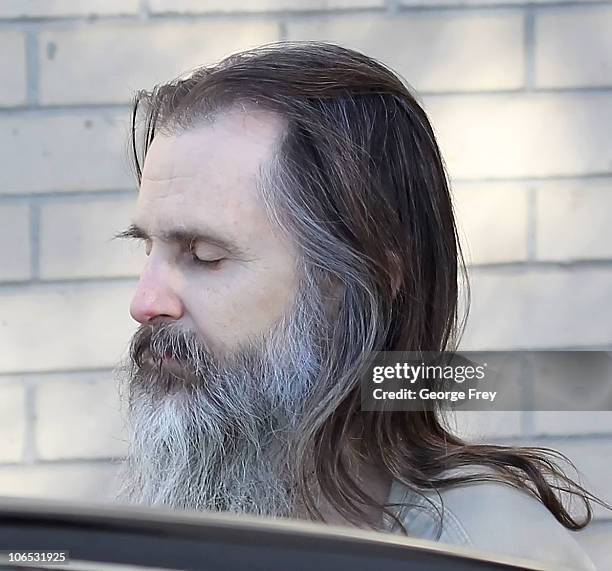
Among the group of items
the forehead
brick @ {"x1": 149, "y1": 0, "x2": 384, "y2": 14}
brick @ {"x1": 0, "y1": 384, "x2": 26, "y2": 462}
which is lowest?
brick @ {"x1": 0, "y1": 384, "x2": 26, "y2": 462}

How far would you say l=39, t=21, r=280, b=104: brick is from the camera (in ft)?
8.46

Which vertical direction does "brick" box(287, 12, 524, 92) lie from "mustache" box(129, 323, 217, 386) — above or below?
above

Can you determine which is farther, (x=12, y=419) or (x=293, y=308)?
(x=12, y=419)

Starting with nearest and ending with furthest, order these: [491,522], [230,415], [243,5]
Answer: [491,522]
[230,415]
[243,5]

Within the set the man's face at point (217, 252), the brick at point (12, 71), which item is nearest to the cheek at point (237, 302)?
the man's face at point (217, 252)

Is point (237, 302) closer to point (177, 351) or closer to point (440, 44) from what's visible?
point (177, 351)

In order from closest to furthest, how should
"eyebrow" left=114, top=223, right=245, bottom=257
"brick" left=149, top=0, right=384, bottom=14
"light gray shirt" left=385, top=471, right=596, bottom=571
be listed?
"light gray shirt" left=385, top=471, right=596, bottom=571 → "eyebrow" left=114, top=223, right=245, bottom=257 → "brick" left=149, top=0, right=384, bottom=14

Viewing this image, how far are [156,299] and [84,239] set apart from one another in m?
1.07

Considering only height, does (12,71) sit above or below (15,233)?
above

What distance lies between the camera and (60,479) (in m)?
2.63

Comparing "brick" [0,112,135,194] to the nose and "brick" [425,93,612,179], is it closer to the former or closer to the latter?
"brick" [425,93,612,179]

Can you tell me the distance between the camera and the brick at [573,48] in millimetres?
2643

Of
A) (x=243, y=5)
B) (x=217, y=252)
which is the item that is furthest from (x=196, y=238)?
(x=243, y=5)

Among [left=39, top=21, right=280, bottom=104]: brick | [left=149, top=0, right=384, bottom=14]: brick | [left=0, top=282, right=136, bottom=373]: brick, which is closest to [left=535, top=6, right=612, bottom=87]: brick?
[left=149, top=0, right=384, bottom=14]: brick
